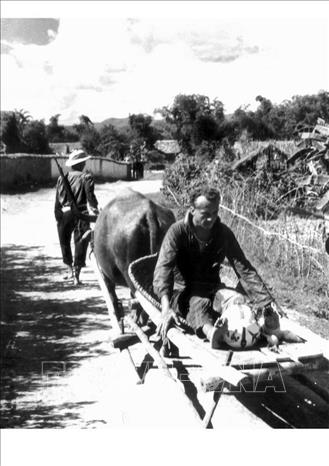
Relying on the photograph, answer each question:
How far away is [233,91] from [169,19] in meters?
0.58

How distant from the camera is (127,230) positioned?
3.69 metres

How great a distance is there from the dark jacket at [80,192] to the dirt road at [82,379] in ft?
0.52

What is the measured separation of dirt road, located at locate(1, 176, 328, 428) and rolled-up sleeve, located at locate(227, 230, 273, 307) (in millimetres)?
671

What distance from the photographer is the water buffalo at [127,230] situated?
361 cm

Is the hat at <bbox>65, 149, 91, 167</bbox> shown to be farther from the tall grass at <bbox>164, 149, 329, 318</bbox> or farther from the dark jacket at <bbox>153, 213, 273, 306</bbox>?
the dark jacket at <bbox>153, 213, 273, 306</bbox>

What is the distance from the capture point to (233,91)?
331 cm

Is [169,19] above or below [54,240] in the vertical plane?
above

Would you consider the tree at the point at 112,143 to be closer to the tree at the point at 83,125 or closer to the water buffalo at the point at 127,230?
the tree at the point at 83,125

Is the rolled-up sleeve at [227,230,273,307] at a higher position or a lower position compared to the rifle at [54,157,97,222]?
lower

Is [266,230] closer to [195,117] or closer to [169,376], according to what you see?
[195,117]

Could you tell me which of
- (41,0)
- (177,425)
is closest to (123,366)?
(177,425)

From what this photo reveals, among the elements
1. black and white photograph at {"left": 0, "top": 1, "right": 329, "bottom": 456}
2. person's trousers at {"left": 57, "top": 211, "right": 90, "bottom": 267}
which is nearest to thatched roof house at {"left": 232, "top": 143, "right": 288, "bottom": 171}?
black and white photograph at {"left": 0, "top": 1, "right": 329, "bottom": 456}

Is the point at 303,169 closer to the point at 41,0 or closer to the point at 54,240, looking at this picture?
the point at 41,0

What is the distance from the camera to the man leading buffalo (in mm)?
4242
